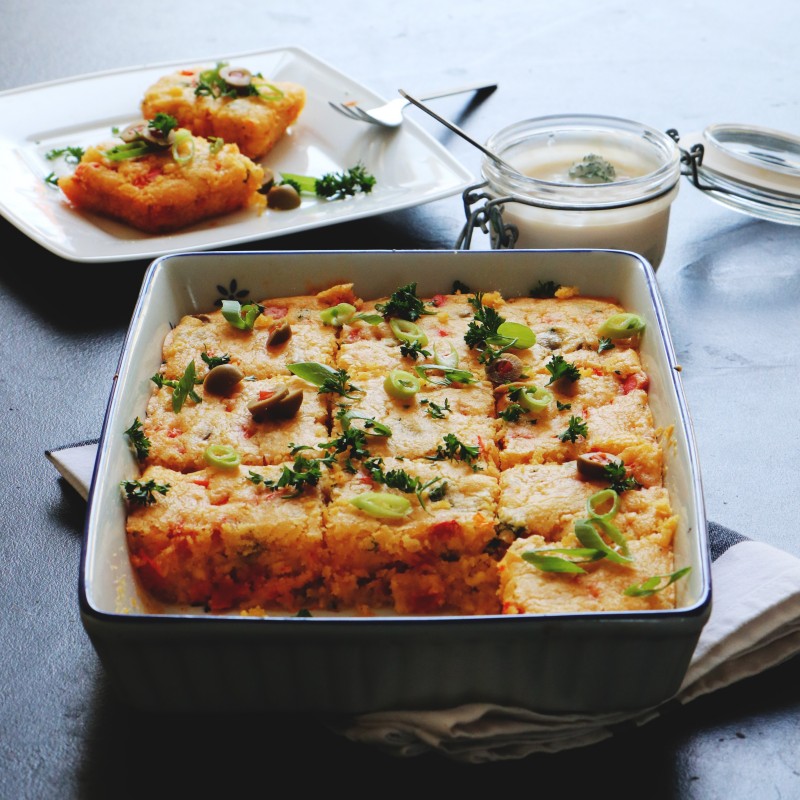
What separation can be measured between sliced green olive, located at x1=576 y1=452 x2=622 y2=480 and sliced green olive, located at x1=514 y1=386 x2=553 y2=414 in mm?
232

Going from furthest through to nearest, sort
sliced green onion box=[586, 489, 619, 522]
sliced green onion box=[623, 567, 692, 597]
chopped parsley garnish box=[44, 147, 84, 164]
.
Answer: chopped parsley garnish box=[44, 147, 84, 164], sliced green onion box=[586, 489, 619, 522], sliced green onion box=[623, 567, 692, 597]

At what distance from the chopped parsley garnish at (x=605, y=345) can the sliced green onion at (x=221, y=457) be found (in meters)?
1.08

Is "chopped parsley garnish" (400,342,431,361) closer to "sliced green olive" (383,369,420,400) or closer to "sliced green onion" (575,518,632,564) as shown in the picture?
"sliced green olive" (383,369,420,400)

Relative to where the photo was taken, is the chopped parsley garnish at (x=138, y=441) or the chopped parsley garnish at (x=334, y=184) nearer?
the chopped parsley garnish at (x=138, y=441)

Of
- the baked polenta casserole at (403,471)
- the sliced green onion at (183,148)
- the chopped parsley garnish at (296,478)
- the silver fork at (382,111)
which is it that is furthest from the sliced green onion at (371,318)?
the silver fork at (382,111)

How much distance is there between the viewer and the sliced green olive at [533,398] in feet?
9.07

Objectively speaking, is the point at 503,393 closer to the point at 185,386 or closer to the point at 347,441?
the point at 347,441

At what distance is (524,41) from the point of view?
565 cm

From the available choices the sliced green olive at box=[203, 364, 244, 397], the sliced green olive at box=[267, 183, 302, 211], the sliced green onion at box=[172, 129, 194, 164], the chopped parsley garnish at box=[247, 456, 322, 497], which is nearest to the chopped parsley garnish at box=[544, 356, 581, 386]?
the chopped parsley garnish at box=[247, 456, 322, 497]

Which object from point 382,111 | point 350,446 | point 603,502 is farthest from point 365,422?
point 382,111

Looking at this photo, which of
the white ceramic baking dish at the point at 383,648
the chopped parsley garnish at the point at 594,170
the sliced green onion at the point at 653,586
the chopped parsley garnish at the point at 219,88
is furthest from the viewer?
the chopped parsley garnish at the point at 219,88

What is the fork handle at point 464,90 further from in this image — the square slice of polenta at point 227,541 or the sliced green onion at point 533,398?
the square slice of polenta at point 227,541

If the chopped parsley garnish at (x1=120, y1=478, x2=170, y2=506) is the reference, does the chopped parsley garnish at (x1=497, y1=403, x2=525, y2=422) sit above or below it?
below

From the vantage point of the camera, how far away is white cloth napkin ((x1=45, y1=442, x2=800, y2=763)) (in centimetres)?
217
